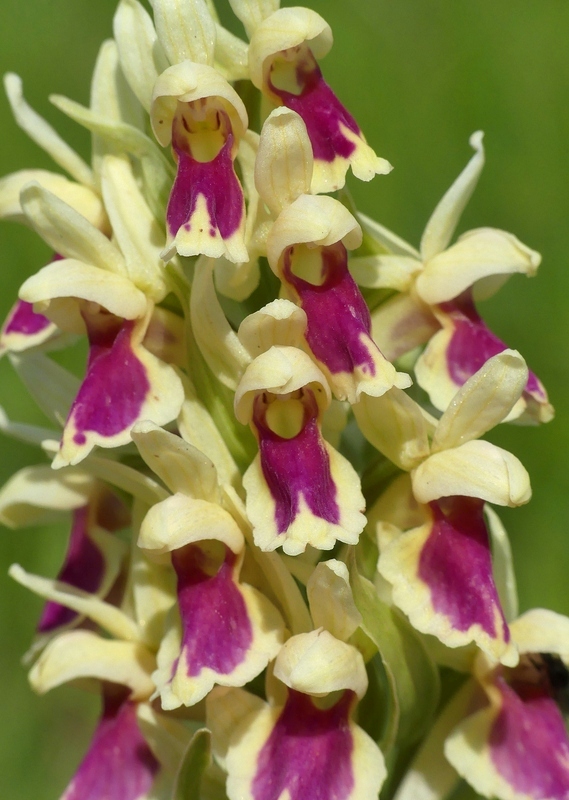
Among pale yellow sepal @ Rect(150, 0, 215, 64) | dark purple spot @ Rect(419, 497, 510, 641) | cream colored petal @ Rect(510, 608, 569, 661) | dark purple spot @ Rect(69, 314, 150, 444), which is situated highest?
pale yellow sepal @ Rect(150, 0, 215, 64)

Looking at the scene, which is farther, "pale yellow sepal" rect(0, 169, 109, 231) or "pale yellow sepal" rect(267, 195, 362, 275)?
"pale yellow sepal" rect(0, 169, 109, 231)

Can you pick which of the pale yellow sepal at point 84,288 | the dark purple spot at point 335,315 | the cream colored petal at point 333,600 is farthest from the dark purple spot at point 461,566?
the pale yellow sepal at point 84,288

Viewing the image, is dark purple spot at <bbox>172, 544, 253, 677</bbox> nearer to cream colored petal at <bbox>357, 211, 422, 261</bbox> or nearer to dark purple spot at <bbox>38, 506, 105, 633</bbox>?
dark purple spot at <bbox>38, 506, 105, 633</bbox>

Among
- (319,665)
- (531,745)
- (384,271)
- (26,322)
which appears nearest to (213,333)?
(384,271)

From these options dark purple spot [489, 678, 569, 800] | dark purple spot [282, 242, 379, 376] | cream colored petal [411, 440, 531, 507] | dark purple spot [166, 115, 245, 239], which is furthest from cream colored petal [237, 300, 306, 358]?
dark purple spot [489, 678, 569, 800]

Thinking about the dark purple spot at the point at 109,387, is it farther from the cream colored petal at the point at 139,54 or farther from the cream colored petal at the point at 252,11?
the cream colored petal at the point at 252,11

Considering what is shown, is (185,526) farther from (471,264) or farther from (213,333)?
(471,264)
